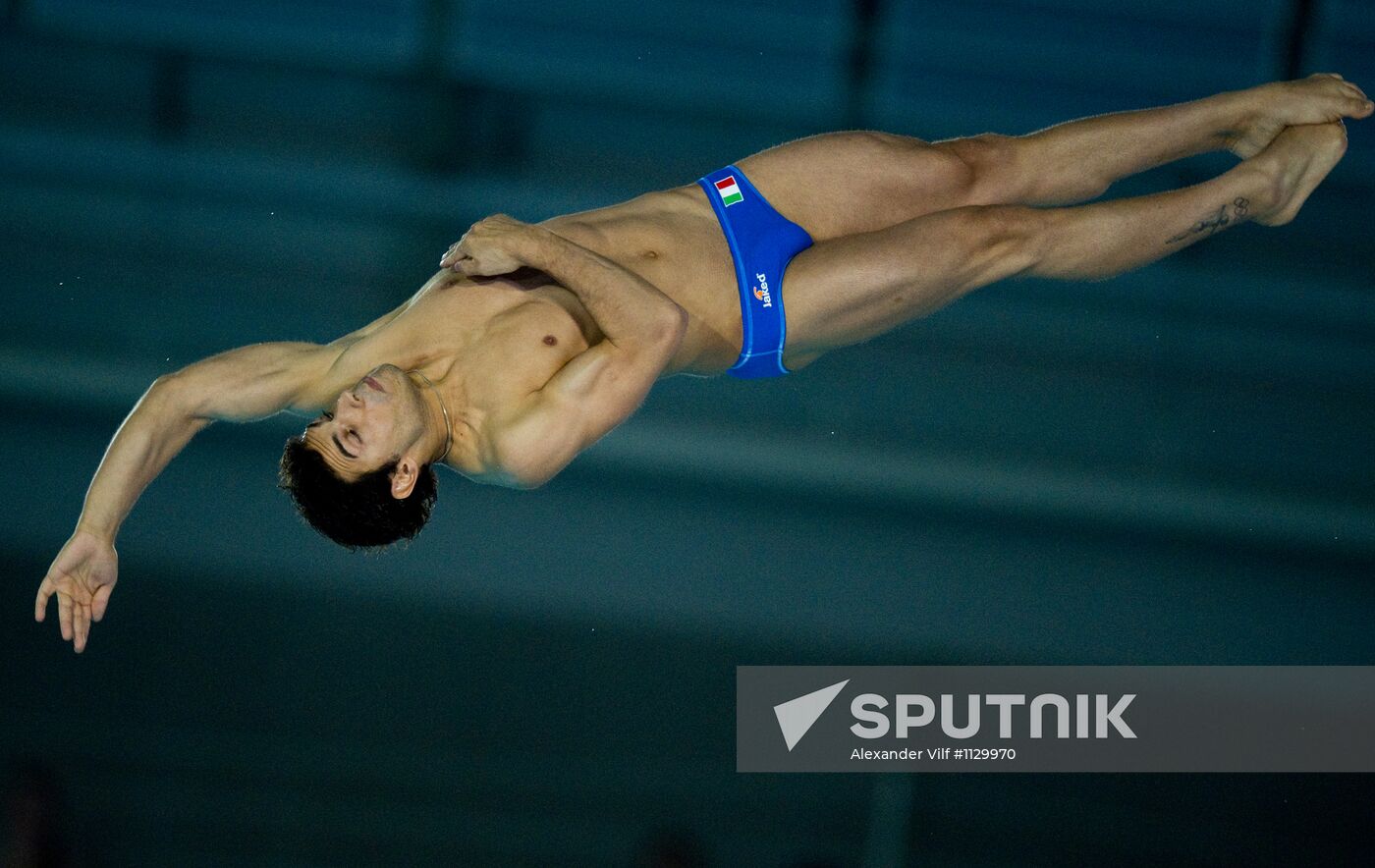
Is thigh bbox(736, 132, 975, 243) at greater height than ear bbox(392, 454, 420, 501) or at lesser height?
greater

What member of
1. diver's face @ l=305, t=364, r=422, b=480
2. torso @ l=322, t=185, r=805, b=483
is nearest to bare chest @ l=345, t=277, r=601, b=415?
torso @ l=322, t=185, r=805, b=483

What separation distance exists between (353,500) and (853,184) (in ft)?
3.92

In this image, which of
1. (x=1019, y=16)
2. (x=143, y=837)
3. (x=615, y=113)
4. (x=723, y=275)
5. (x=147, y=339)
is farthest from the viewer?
(x=1019, y=16)

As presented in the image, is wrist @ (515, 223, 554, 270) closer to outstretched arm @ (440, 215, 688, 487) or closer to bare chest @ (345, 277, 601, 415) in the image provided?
outstretched arm @ (440, 215, 688, 487)

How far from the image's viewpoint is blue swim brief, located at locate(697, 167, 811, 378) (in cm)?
288

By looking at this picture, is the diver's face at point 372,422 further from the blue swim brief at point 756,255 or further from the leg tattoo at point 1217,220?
the leg tattoo at point 1217,220

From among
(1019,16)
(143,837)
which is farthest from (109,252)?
(1019,16)

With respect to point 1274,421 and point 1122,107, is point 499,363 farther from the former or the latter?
point 1122,107

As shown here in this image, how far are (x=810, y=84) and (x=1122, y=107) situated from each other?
0.93 meters

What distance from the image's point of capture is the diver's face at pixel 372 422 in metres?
2.57

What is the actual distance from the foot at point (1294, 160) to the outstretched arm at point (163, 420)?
193 centimetres

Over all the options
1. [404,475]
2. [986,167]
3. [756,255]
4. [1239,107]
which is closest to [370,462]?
[404,475]

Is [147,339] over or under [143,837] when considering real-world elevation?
over

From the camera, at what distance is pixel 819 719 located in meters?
3.45
